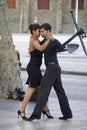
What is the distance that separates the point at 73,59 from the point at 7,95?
633 inches

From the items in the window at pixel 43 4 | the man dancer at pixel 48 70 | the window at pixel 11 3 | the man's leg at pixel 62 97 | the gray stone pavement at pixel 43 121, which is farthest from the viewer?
the window at pixel 43 4

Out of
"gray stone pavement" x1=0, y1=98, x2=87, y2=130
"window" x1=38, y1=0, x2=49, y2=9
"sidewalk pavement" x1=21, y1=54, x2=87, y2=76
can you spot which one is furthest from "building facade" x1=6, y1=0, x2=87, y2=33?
"gray stone pavement" x1=0, y1=98, x2=87, y2=130

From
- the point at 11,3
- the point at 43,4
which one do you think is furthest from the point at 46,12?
the point at 11,3

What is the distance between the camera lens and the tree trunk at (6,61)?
1504 centimetres

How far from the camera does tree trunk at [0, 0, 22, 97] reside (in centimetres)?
1504

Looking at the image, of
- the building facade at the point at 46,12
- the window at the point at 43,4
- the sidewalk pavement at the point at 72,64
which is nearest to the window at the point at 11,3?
the building facade at the point at 46,12

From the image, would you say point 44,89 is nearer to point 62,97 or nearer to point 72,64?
point 62,97

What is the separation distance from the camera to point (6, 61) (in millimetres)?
15125

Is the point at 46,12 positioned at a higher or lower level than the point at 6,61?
lower

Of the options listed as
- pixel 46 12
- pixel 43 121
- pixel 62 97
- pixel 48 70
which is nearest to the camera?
pixel 48 70

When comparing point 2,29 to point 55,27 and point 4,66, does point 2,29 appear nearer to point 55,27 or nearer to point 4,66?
point 4,66

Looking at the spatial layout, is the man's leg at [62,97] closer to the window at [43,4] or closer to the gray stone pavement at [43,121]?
the gray stone pavement at [43,121]

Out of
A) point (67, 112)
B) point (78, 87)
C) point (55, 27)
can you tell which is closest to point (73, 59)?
point (78, 87)

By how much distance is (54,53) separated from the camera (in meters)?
11.4
